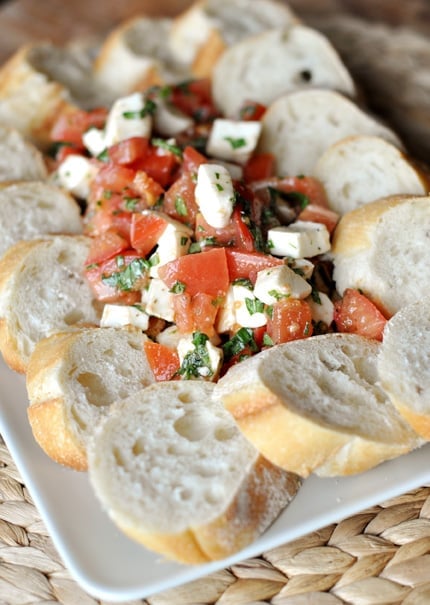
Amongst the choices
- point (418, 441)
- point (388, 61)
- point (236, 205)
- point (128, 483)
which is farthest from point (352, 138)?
point (128, 483)

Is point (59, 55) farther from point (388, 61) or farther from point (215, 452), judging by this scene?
point (215, 452)

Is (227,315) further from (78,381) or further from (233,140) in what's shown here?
(233,140)

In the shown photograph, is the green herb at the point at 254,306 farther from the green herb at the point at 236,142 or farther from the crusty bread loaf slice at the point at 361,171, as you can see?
the green herb at the point at 236,142

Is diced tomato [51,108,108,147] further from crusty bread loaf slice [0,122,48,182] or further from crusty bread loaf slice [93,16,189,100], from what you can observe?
crusty bread loaf slice [93,16,189,100]

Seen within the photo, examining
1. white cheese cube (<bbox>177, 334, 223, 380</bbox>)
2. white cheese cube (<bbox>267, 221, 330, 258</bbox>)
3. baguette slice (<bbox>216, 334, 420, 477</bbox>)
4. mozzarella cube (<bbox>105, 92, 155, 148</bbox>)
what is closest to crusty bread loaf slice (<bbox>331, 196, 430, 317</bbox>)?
white cheese cube (<bbox>267, 221, 330, 258</bbox>)

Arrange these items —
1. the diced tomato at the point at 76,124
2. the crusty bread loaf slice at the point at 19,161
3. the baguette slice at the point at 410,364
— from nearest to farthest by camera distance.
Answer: the baguette slice at the point at 410,364 → the crusty bread loaf slice at the point at 19,161 → the diced tomato at the point at 76,124

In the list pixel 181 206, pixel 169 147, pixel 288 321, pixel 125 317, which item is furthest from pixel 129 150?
pixel 288 321

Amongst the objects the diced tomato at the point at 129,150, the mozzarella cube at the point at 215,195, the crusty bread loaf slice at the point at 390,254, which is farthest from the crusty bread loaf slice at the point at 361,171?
the diced tomato at the point at 129,150
